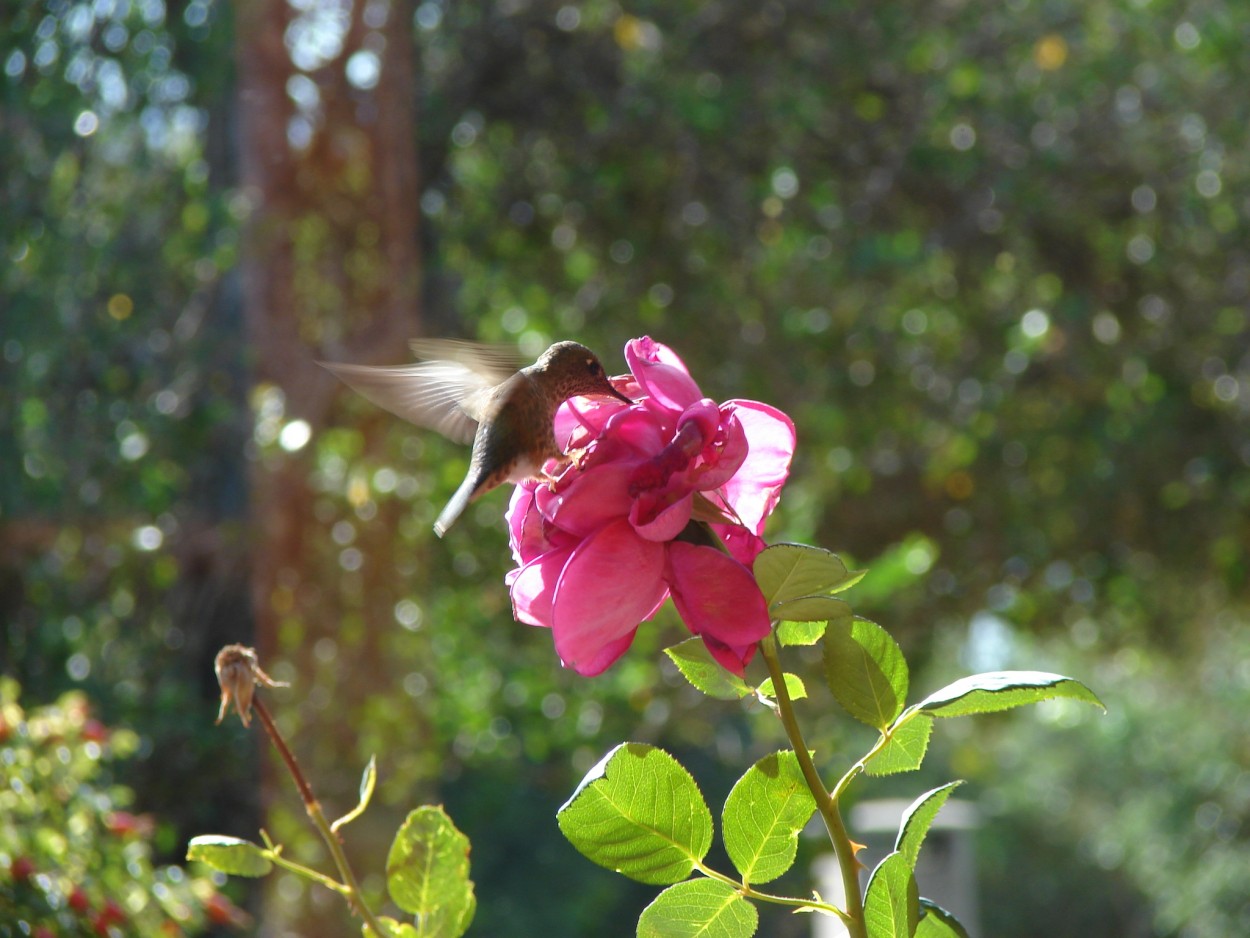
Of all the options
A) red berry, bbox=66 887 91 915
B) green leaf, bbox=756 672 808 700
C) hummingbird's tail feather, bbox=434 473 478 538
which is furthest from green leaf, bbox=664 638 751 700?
red berry, bbox=66 887 91 915

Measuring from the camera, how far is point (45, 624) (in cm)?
247

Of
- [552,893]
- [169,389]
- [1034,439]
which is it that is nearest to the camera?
[169,389]

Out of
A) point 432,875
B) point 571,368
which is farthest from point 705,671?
point 571,368

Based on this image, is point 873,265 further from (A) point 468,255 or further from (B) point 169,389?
(B) point 169,389

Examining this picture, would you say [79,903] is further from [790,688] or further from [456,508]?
[790,688]

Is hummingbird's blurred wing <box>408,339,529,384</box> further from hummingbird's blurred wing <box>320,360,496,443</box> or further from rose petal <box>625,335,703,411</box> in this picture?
rose petal <box>625,335,703,411</box>

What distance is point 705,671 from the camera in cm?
54

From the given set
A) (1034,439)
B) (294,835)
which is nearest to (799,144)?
(1034,439)

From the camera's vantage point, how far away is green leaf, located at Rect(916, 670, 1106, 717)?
0.47 m

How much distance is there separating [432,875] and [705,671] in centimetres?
17

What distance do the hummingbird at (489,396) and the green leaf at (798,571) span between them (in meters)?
0.14

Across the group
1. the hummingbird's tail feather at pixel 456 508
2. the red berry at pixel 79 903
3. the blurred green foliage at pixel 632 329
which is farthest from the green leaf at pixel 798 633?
the blurred green foliage at pixel 632 329

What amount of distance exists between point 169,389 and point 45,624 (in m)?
0.57

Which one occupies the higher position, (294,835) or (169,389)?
(169,389)
